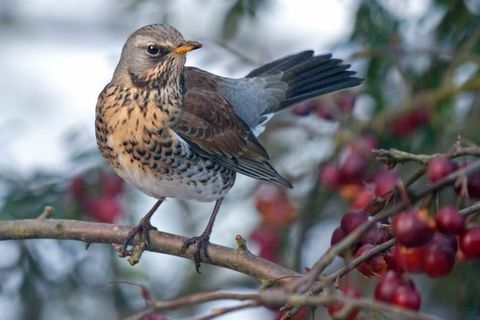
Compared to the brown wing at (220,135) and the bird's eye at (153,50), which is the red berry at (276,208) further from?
the bird's eye at (153,50)

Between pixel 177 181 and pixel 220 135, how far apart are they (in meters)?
0.42

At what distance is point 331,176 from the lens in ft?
12.8

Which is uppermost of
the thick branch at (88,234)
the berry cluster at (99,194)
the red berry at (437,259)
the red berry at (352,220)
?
the berry cluster at (99,194)

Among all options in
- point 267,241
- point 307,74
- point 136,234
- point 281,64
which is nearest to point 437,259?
point 136,234

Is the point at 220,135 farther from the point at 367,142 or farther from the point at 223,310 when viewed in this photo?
the point at 223,310

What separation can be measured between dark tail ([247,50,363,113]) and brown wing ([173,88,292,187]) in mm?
430

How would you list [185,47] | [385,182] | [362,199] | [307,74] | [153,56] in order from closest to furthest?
1. [385,182]
2. [362,199]
3. [185,47]
4. [153,56]
5. [307,74]

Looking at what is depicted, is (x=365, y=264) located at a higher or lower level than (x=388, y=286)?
higher

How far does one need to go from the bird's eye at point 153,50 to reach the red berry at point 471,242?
82.7 inches

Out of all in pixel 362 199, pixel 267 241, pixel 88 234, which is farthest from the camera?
pixel 267 241

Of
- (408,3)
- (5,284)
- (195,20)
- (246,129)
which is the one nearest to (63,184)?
(5,284)

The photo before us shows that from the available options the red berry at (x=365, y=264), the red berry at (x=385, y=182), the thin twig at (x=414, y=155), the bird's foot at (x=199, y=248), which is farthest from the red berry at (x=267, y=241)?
the thin twig at (x=414, y=155)

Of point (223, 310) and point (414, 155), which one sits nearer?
point (223, 310)

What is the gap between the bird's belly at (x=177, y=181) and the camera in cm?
383
